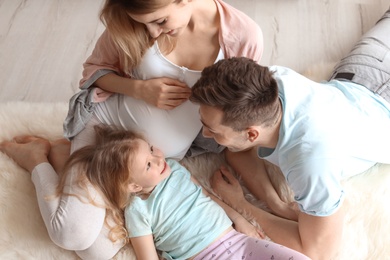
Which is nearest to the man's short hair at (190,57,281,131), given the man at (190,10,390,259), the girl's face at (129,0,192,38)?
the man at (190,10,390,259)

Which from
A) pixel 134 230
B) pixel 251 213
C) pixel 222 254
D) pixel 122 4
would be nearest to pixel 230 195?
pixel 251 213

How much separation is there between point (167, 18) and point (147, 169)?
16.8 inches

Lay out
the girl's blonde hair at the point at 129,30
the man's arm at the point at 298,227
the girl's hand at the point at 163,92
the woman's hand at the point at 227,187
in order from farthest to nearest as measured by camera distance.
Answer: the woman's hand at the point at 227,187 → the girl's hand at the point at 163,92 → the man's arm at the point at 298,227 → the girl's blonde hair at the point at 129,30

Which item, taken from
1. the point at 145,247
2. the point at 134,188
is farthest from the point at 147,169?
the point at 145,247

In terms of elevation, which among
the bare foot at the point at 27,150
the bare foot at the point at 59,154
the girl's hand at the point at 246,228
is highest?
the bare foot at the point at 27,150

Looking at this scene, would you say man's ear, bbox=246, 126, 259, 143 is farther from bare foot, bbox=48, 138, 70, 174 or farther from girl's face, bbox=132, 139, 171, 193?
bare foot, bbox=48, 138, 70, 174

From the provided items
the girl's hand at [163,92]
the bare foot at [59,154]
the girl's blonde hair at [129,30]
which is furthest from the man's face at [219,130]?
the bare foot at [59,154]

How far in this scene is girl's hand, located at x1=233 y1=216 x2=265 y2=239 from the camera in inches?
52.6

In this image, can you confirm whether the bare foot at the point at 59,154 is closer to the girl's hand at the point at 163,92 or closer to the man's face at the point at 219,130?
the girl's hand at the point at 163,92

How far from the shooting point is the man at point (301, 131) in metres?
1.10

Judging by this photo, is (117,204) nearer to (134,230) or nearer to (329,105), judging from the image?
(134,230)

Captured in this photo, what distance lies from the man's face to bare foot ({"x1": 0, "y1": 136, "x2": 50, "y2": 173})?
548mm

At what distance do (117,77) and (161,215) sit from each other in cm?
42

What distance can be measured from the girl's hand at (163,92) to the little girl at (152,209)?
121 mm
